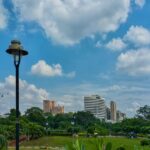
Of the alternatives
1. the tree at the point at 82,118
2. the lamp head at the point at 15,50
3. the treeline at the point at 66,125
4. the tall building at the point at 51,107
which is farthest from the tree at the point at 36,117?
the lamp head at the point at 15,50

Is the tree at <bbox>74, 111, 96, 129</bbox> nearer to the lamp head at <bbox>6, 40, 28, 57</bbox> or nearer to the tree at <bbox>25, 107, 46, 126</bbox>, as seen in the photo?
the tree at <bbox>25, 107, 46, 126</bbox>

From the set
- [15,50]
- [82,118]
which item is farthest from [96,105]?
[15,50]

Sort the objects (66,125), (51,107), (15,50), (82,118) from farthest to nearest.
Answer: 1. (51,107)
2. (82,118)
3. (66,125)
4. (15,50)

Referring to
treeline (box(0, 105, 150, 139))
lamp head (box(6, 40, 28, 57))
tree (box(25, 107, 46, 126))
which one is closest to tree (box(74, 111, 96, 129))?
treeline (box(0, 105, 150, 139))

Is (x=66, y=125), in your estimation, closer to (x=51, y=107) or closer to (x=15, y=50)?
(x=51, y=107)

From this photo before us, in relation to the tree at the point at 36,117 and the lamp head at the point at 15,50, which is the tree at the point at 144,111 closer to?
the tree at the point at 36,117

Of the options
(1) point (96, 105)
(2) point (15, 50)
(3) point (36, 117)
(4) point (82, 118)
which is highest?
(1) point (96, 105)

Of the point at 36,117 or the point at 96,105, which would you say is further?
the point at 96,105

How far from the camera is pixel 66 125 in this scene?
9712cm

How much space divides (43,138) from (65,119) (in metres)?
34.7

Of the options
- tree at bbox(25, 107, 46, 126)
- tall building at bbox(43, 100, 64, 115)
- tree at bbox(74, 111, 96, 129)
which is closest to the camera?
tree at bbox(25, 107, 46, 126)

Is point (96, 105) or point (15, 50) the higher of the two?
point (96, 105)

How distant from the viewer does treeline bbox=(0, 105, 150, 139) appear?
73.6 m

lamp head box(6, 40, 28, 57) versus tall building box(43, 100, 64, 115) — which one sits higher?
tall building box(43, 100, 64, 115)
